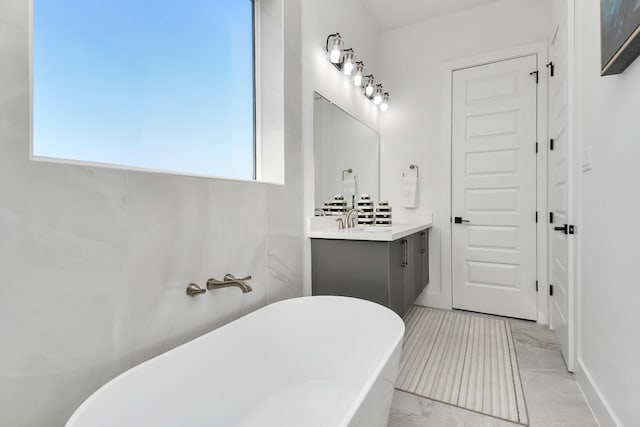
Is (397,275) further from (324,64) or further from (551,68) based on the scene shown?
(551,68)

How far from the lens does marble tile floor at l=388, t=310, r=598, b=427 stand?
1.50 meters

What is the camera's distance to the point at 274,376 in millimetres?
1453

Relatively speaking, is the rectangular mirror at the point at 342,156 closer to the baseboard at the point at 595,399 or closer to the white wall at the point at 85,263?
the white wall at the point at 85,263

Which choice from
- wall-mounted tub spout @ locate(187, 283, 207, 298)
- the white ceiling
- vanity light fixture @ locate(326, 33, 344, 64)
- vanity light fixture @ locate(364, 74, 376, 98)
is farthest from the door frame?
wall-mounted tub spout @ locate(187, 283, 207, 298)

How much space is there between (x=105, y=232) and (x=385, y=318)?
4.02 ft

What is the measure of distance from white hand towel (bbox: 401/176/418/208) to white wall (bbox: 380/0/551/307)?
8 centimetres

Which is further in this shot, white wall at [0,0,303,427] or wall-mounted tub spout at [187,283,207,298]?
wall-mounted tub spout at [187,283,207,298]

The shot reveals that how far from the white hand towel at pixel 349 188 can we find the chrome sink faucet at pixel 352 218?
4.0 inches

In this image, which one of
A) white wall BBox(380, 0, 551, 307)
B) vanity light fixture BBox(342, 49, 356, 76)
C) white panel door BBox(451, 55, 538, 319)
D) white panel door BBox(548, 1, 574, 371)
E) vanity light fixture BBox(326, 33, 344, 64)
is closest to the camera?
white panel door BBox(548, 1, 574, 371)

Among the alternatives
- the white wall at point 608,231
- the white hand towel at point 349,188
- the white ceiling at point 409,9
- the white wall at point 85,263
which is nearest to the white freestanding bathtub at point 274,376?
the white wall at point 85,263

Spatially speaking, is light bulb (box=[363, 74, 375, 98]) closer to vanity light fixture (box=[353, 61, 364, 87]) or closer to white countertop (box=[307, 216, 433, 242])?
vanity light fixture (box=[353, 61, 364, 87])

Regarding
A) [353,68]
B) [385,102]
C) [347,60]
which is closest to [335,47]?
[347,60]

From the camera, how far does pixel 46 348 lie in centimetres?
91

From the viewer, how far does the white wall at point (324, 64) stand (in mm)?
2191
